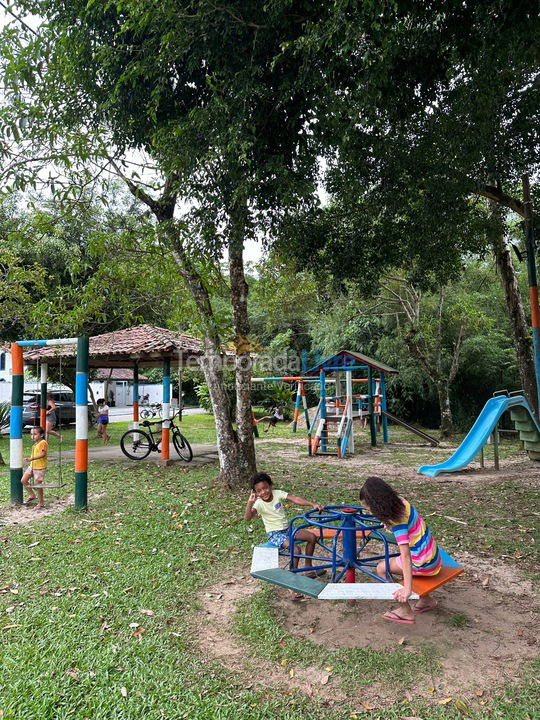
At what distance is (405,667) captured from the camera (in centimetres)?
317

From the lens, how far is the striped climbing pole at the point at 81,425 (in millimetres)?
7305

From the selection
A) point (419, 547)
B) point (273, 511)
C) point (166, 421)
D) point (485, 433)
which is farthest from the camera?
point (166, 421)

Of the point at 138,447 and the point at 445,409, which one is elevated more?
the point at 445,409

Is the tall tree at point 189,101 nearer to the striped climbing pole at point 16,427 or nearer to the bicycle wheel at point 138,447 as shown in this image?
the striped climbing pole at point 16,427

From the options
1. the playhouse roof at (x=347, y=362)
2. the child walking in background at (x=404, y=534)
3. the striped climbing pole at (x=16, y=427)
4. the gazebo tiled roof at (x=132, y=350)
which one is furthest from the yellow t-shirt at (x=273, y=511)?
the playhouse roof at (x=347, y=362)

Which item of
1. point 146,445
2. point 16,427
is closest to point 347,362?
point 146,445

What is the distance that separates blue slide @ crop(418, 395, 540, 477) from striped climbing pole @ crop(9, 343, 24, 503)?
24.1ft

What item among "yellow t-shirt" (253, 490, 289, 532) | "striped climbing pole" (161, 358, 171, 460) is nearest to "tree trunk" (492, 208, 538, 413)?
"striped climbing pole" (161, 358, 171, 460)

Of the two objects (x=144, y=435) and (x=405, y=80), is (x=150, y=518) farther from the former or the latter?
(x=405, y=80)

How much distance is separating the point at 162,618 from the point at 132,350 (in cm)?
812

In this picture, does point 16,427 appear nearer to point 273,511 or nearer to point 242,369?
point 242,369

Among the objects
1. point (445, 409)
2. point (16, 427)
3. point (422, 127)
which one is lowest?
point (445, 409)

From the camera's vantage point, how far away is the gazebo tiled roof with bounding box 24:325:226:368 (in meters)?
11.4

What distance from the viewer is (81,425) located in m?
7.39
